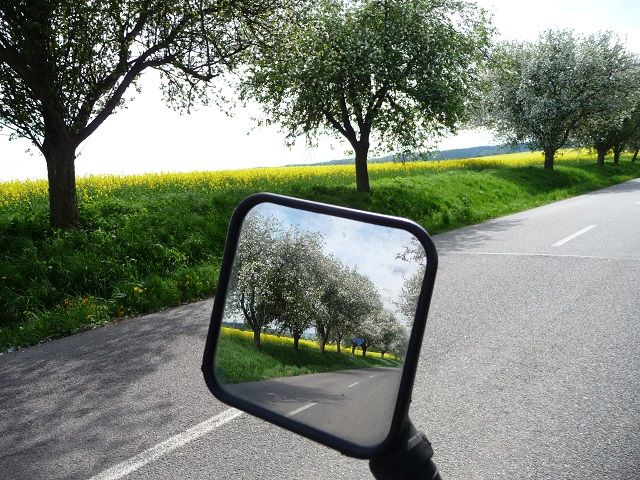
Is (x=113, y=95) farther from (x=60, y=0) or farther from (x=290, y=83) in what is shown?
(x=290, y=83)

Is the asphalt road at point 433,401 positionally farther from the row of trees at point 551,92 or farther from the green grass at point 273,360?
the row of trees at point 551,92

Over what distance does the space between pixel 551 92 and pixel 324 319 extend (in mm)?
38399

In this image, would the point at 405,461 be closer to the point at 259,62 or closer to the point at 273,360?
the point at 273,360

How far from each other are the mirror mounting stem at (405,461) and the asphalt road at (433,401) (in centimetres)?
251

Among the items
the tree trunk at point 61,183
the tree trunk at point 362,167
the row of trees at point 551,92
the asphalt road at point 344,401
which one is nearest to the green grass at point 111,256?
the tree trunk at point 61,183

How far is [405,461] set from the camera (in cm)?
117

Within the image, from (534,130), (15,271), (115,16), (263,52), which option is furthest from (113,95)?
(534,130)

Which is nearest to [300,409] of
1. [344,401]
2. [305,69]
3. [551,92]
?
[344,401]

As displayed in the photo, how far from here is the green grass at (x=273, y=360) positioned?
1.24 m

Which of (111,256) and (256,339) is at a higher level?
(256,339)

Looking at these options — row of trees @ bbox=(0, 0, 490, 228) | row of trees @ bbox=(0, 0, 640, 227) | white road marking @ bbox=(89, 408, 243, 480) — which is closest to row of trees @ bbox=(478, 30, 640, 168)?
row of trees @ bbox=(0, 0, 640, 227)

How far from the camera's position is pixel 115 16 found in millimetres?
10797

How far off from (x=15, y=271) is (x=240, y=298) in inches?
331

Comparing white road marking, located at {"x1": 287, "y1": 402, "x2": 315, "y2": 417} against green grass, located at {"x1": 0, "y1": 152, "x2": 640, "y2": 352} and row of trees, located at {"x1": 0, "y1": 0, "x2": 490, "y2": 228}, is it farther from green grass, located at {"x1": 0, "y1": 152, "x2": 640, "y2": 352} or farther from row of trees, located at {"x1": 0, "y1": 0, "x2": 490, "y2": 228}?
row of trees, located at {"x1": 0, "y1": 0, "x2": 490, "y2": 228}
